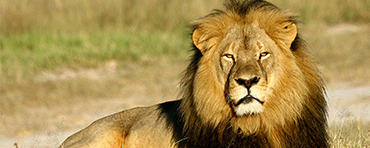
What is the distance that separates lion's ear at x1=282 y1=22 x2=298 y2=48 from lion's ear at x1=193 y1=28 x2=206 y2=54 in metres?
0.57

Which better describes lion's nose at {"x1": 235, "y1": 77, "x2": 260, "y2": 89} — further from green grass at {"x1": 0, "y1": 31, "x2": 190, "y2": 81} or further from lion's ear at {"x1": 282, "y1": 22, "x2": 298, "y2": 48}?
green grass at {"x1": 0, "y1": 31, "x2": 190, "y2": 81}

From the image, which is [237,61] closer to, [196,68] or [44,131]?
[196,68]

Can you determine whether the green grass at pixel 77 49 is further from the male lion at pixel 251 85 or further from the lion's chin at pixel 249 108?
the lion's chin at pixel 249 108

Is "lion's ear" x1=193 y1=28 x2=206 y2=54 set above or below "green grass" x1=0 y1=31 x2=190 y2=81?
below

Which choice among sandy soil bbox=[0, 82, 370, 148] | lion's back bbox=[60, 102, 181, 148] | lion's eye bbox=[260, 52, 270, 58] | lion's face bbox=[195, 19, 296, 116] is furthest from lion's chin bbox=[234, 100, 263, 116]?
sandy soil bbox=[0, 82, 370, 148]

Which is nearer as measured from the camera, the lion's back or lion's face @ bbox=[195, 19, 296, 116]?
lion's face @ bbox=[195, 19, 296, 116]

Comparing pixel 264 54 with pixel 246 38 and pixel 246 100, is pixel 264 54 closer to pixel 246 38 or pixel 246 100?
pixel 246 38

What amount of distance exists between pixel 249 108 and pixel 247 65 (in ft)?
0.91

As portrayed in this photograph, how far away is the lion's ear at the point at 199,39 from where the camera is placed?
202 inches

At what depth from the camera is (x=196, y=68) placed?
16.9 feet

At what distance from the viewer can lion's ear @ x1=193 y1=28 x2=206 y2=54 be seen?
514 cm

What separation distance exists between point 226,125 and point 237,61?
1.49ft

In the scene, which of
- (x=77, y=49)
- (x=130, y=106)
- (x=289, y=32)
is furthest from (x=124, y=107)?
(x=289, y=32)

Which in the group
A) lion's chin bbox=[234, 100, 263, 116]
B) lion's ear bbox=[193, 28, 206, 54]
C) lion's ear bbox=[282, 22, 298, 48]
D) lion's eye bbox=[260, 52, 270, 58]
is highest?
lion's ear bbox=[193, 28, 206, 54]
